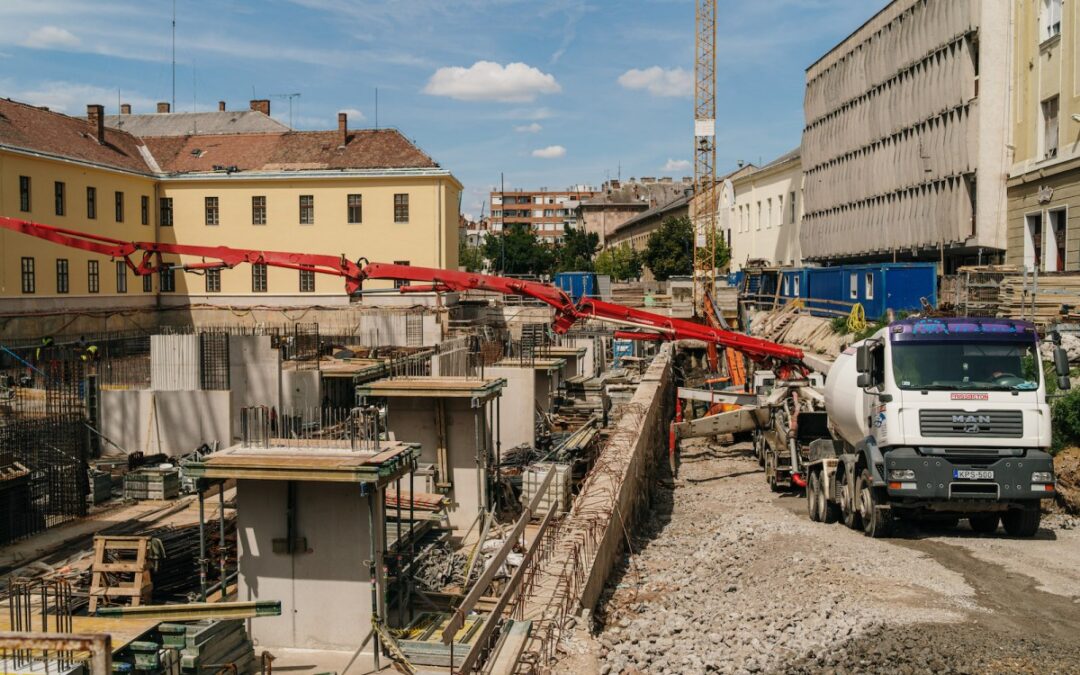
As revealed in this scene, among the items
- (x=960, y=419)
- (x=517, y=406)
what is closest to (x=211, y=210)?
(x=517, y=406)

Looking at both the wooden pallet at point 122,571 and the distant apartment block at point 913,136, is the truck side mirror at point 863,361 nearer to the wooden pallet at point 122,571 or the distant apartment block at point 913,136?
the wooden pallet at point 122,571

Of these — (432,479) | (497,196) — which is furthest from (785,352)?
(497,196)

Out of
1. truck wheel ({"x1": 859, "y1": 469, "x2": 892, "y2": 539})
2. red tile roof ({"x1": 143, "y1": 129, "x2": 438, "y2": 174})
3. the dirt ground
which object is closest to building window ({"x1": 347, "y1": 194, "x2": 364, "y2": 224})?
red tile roof ({"x1": 143, "y1": 129, "x2": 438, "y2": 174})

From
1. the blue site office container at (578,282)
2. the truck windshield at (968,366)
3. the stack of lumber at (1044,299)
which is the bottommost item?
the truck windshield at (968,366)

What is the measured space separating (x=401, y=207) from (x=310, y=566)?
38272 millimetres

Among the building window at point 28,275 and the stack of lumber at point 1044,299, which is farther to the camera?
the building window at point 28,275

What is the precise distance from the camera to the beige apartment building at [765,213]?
2419 inches

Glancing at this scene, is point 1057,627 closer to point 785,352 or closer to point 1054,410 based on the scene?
point 1054,410

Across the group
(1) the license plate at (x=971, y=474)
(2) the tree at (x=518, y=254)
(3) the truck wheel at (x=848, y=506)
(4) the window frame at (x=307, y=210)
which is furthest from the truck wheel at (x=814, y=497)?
(2) the tree at (x=518, y=254)

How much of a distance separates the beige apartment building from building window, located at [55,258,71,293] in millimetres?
41696

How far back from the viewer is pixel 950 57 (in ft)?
118

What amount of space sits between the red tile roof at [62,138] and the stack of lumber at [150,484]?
84.5ft

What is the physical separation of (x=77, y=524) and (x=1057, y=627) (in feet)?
59.4

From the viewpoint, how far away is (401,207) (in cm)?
5000
